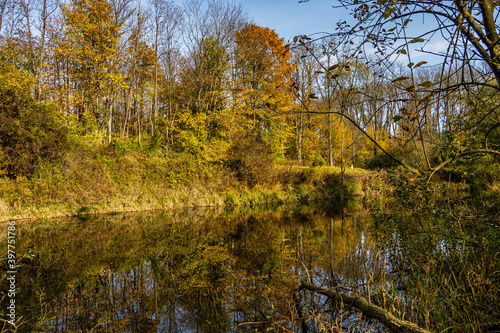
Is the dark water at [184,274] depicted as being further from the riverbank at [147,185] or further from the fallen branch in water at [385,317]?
the riverbank at [147,185]

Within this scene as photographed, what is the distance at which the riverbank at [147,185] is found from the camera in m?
12.0

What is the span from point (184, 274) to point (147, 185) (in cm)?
1049

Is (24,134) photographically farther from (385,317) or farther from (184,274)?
(385,317)

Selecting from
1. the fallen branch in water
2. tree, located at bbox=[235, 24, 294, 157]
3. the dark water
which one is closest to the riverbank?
the dark water

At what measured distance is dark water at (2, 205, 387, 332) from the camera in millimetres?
3844

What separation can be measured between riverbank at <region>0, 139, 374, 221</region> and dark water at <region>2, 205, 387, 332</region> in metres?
2.25

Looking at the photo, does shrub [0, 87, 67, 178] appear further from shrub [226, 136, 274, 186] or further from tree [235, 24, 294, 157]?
tree [235, 24, 294, 157]

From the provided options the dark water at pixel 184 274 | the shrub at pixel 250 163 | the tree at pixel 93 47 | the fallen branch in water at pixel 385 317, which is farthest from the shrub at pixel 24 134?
the fallen branch in water at pixel 385 317

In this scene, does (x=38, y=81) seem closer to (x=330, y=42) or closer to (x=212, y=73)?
(x=212, y=73)

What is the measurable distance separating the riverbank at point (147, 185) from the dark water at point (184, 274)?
225 centimetres

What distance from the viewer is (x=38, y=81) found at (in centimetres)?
1708

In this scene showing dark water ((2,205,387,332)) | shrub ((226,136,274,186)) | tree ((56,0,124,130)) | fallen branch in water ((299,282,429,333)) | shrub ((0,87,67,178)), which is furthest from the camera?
shrub ((226,136,274,186))

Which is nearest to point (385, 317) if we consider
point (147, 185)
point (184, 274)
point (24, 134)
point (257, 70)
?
point (184, 274)

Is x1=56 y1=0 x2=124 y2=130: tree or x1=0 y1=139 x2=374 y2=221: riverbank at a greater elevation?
x1=56 y1=0 x2=124 y2=130: tree
